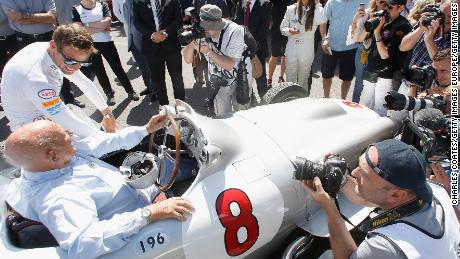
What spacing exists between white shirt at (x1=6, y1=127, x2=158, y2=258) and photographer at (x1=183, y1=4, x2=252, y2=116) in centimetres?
171

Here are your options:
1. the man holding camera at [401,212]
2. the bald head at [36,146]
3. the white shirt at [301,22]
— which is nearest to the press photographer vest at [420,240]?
the man holding camera at [401,212]

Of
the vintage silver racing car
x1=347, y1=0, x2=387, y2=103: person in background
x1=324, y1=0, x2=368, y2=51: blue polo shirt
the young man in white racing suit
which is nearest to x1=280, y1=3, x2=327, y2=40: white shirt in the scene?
x1=324, y1=0, x2=368, y2=51: blue polo shirt

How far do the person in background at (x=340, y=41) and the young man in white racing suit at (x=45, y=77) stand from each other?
10.5 ft

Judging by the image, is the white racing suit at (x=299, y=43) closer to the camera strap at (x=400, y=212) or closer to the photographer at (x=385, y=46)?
the photographer at (x=385, y=46)

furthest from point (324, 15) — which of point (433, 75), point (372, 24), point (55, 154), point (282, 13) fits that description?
point (55, 154)

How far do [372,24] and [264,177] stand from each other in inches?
95.2

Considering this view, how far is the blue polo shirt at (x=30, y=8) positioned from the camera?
215 inches

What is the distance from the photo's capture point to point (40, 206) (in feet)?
7.54

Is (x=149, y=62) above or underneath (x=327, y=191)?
underneath

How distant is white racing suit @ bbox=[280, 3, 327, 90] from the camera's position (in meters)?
5.15

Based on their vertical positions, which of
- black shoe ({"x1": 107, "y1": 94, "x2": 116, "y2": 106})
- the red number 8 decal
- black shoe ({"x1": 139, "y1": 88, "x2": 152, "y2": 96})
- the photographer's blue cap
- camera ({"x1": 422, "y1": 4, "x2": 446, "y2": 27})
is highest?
camera ({"x1": 422, "y1": 4, "x2": 446, "y2": 27})

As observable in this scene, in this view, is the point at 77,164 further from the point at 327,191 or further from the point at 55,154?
the point at 327,191

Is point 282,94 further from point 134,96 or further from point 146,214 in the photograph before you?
point 134,96

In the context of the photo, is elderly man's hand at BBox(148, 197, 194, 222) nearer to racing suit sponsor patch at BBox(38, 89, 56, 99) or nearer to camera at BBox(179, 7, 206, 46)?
racing suit sponsor patch at BBox(38, 89, 56, 99)
